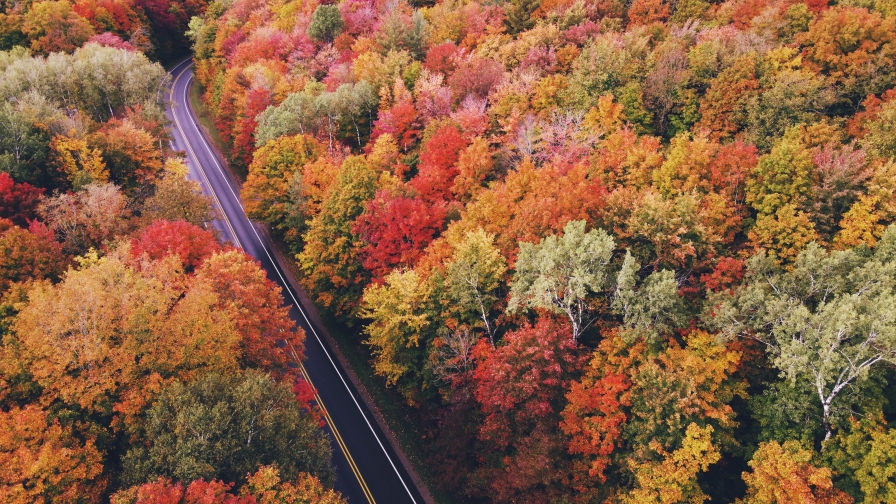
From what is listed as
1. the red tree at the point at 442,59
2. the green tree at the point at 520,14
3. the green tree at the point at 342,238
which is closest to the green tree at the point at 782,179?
the green tree at the point at 342,238

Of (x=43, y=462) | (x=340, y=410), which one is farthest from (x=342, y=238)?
(x=43, y=462)

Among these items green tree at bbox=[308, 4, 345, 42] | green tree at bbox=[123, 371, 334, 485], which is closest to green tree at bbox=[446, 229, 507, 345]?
green tree at bbox=[123, 371, 334, 485]

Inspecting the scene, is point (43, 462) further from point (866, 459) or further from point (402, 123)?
point (402, 123)

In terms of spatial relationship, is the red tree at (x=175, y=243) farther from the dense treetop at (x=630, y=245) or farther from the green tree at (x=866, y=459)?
the green tree at (x=866, y=459)

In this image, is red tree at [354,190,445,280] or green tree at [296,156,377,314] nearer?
red tree at [354,190,445,280]

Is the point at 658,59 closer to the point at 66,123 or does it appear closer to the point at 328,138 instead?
the point at 328,138

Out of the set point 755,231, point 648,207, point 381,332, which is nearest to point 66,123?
point 381,332

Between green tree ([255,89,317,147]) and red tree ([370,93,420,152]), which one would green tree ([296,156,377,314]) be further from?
green tree ([255,89,317,147])
